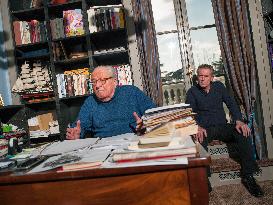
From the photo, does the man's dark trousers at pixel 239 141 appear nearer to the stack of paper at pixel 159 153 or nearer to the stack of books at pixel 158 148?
the stack of books at pixel 158 148

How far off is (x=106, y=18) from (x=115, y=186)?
3031 mm

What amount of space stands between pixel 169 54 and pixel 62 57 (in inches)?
56.8

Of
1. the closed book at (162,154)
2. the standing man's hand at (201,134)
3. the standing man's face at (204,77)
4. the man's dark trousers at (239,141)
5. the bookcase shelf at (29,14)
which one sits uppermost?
the bookcase shelf at (29,14)

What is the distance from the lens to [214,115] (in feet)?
10.9

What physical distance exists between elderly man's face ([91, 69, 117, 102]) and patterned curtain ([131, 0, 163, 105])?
1317 millimetres

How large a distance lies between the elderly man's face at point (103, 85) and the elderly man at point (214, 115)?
1102mm

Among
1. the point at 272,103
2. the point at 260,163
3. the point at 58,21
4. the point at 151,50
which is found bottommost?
the point at 260,163

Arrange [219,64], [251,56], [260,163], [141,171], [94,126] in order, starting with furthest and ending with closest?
[219,64] → [251,56] → [260,163] → [94,126] → [141,171]

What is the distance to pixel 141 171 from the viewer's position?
1064 mm

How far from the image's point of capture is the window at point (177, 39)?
399 centimetres

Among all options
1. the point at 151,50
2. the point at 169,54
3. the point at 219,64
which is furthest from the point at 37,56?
the point at 219,64

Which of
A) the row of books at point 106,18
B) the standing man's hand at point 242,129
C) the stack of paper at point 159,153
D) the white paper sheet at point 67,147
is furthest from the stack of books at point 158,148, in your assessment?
the row of books at point 106,18

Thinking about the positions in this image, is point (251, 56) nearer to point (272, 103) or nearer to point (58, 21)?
point (272, 103)

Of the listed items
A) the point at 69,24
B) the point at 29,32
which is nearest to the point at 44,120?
the point at 29,32
